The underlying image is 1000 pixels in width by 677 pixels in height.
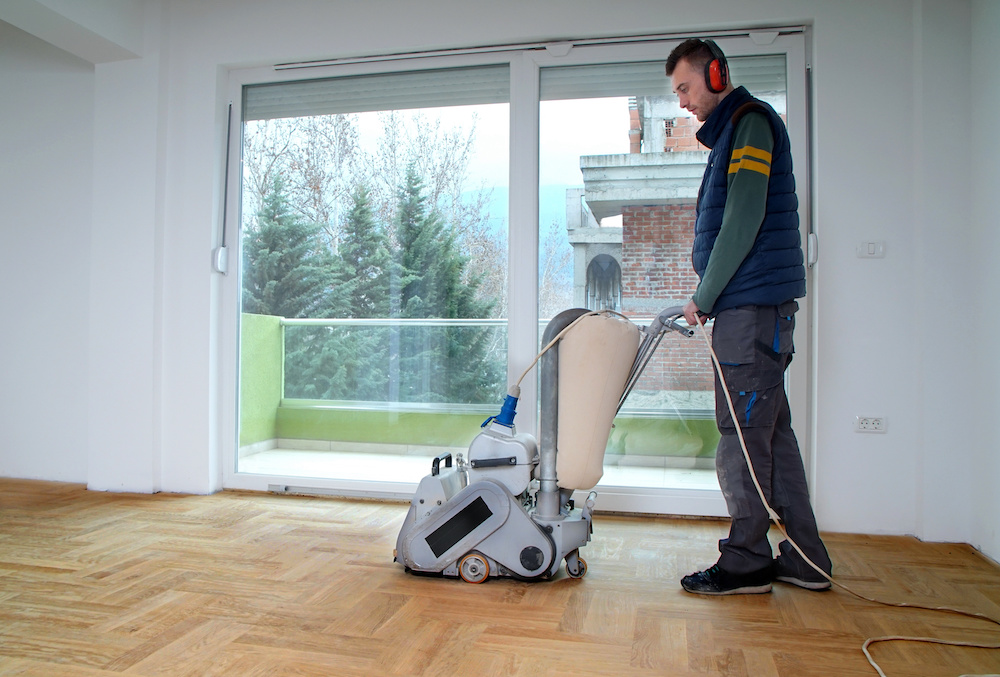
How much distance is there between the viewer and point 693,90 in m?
2.17

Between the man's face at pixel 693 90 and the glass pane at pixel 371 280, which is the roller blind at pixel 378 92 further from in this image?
the man's face at pixel 693 90

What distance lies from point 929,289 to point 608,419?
1488 mm

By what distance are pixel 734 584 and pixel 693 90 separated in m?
1.49

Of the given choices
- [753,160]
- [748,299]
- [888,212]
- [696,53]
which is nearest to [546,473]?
[748,299]

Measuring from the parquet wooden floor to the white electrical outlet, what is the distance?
0.41 meters

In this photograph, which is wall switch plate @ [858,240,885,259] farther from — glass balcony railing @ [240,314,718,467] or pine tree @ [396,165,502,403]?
pine tree @ [396,165,502,403]

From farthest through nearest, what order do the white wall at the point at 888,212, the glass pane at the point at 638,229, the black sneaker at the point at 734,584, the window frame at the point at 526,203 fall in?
the glass pane at the point at 638,229 < the window frame at the point at 526,203 < the white wall at the point at 888,212 < the black sneaker at the point at 734,584

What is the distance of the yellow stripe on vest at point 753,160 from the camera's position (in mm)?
1983

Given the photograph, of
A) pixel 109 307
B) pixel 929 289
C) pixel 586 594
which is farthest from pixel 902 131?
pixel 109 307

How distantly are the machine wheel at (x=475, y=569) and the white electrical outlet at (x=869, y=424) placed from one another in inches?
63.2

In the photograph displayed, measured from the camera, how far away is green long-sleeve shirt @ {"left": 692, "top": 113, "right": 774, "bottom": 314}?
1980 millimetres

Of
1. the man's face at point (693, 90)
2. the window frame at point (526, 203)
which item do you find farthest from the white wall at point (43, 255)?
the man's face at point (693, 90)

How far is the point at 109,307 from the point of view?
3.46m

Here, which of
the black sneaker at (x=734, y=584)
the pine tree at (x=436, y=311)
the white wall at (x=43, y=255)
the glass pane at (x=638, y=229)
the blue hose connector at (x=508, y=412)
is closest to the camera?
the black sneaker at (x=734, y=584)
